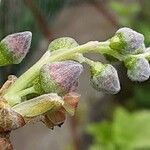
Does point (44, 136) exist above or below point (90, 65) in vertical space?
below

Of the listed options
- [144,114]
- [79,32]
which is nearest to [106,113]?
[79,32]

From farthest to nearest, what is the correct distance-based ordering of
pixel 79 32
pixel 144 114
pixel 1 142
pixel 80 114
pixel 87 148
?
pixel 79 32 → pixel 87 148 → pixel 80 114 → pixel 144 114 → pixel 1 142

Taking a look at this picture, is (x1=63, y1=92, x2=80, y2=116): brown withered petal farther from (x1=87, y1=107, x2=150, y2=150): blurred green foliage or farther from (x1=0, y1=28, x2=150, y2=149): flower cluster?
(x1=87, y1=107, x2=150, y2=150): blurred green foliage

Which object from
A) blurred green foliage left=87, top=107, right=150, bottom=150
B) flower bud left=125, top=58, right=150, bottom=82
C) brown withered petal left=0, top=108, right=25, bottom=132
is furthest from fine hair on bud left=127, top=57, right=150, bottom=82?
blurred green foliage left=87, top=107, right=150, bottom=150

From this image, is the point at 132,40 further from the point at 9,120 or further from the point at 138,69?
the point at 9,120

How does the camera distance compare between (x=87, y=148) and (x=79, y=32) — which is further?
(x=79, y=32)

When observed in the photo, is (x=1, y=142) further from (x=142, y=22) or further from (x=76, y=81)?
(x=142, y=22)
